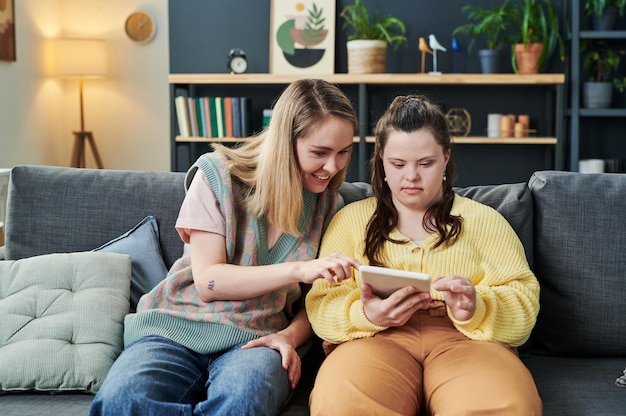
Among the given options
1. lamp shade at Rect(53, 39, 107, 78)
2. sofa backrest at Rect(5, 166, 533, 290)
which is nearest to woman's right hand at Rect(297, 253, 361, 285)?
sofa backrest at Rect(5, 166, 533, 290)

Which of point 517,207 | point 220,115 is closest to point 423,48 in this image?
point 220,115

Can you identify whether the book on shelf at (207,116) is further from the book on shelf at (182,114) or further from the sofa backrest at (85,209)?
the sofa backrest at (85,209)

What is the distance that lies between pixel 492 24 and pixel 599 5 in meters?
0.58

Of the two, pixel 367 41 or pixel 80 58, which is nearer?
pixel 367 41

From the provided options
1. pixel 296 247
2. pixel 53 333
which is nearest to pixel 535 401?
pixel 296 247

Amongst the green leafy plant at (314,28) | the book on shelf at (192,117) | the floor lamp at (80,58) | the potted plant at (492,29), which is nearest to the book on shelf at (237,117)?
the book on shelf at (192,117)

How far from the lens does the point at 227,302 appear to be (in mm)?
1909

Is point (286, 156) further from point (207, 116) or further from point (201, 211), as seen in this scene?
point (207, 116)

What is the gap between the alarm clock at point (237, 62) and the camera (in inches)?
199

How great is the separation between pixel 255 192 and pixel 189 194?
15 cm

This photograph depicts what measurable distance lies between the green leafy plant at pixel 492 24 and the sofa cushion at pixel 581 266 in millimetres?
2671

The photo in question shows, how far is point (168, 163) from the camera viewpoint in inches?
225

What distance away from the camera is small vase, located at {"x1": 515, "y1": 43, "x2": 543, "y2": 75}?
4.62 metres

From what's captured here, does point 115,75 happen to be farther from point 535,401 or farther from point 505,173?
point 535,401
